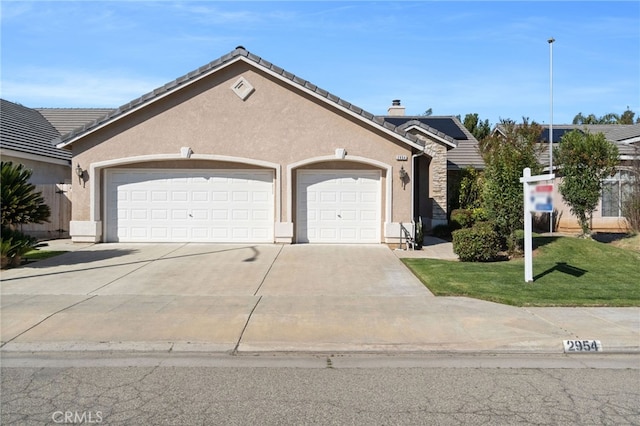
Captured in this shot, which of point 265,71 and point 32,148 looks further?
point 32,148

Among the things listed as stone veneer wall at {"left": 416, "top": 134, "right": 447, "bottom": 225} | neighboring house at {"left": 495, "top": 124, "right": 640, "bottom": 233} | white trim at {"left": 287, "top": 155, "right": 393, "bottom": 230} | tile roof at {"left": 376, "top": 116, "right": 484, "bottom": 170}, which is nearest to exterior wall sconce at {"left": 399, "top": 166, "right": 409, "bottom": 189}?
white trim at {"left": 287, "top": 155, "right": 393, "bottom": 230}

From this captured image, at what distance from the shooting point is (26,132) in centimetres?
2112

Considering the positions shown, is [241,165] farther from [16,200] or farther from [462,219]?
[462,219]

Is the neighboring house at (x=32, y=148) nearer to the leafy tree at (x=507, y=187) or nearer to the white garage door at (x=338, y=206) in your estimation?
the white garage door at (x=338, y=206)

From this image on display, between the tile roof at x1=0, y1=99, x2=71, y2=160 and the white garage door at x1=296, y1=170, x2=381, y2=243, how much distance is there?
8681 millimetres

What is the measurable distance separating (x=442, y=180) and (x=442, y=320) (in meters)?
13.8

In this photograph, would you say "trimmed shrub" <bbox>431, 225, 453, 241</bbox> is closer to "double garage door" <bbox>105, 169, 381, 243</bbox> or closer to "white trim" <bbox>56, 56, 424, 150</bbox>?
"double garage door" <bbox>105, 169, 381, 243</bbox>

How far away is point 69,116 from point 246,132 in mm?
15327

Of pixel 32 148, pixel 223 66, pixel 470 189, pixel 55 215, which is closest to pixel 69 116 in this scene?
pixel 32 148

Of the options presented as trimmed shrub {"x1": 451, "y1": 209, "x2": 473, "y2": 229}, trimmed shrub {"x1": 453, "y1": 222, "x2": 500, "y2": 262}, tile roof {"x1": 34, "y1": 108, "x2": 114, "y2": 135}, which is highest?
tile roof {"x1": 34, "y1": 108, "x2": 114, "y2": 135}

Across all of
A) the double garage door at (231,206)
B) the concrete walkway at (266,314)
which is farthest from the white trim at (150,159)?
the concrete walkway at (266,314)

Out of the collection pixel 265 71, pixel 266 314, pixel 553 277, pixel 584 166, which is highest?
pixel 265 71

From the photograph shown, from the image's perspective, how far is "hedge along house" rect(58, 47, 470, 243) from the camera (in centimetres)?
1579

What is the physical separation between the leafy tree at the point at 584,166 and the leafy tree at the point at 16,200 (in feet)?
49.5
